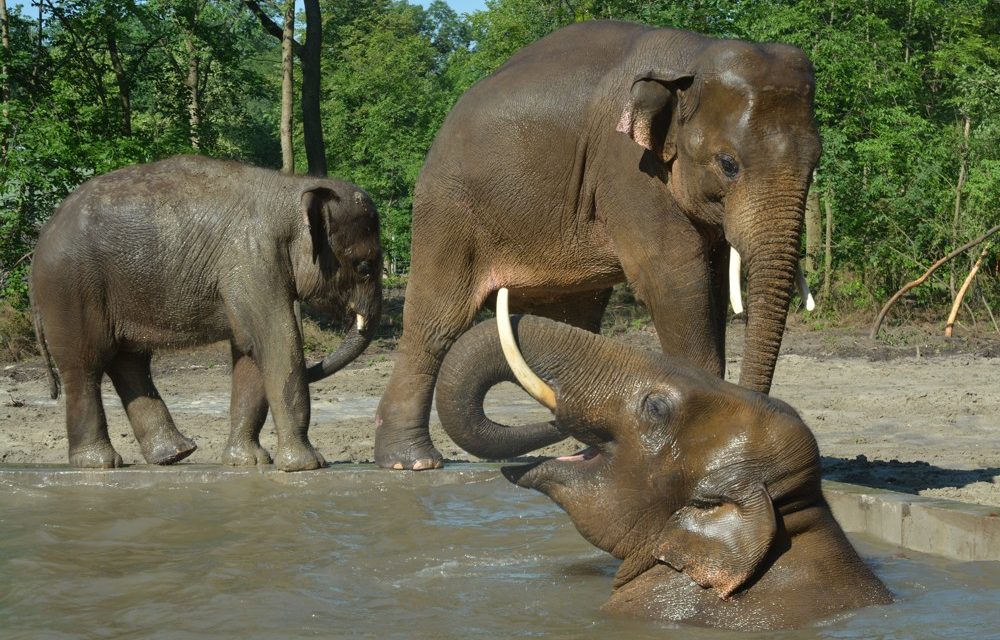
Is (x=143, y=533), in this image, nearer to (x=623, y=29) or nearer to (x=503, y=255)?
(x=503, y=255)

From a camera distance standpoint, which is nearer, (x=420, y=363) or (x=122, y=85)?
(x=420, y=363)

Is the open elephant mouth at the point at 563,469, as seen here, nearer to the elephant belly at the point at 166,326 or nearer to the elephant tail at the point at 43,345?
the elephant belly at the point at 166,326

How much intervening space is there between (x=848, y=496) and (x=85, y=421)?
4.65 meters

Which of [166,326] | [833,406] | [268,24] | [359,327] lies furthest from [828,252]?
[166,326]

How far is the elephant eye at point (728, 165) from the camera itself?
A: 6.48 metres

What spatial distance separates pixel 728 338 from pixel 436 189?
9.43 meters

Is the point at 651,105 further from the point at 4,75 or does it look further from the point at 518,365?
the point at 4,75

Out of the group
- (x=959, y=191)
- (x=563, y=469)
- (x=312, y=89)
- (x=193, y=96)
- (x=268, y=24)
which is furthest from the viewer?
(x=193, y=96)

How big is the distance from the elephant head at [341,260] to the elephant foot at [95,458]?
4.26 ft

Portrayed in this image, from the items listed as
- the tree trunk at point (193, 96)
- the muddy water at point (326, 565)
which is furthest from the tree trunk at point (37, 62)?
the muddy water at point (326, 565)

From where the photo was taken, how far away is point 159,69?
18219 millimetres

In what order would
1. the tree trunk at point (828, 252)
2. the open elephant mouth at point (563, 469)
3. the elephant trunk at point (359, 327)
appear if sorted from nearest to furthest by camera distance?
the open elephant mouth at point (563, 469), the elephant trunk at point (359, 327), the tree trunk at point (828, 252)

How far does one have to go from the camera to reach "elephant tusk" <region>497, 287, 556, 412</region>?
4441 mm

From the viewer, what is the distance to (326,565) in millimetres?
5906
